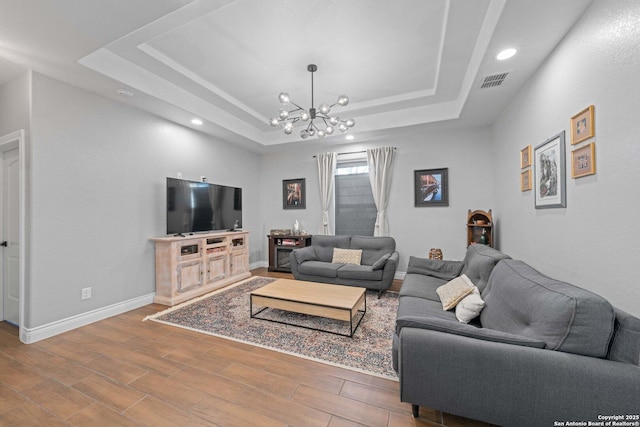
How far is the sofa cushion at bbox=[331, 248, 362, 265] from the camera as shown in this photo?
4.54m

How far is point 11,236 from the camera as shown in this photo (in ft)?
9.89

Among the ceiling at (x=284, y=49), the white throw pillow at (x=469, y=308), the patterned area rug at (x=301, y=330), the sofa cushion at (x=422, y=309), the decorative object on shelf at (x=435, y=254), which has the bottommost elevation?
the patterned area rug at (x=301, y=330)

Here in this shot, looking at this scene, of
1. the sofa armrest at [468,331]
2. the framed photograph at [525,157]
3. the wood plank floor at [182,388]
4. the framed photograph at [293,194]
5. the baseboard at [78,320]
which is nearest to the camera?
the sofa armrest at [468,331]

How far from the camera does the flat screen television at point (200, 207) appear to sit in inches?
154

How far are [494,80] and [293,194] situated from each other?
419 cm

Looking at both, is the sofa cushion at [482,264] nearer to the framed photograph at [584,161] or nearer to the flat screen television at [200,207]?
the framed photograph at [584,161]

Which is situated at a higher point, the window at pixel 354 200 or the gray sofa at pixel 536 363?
the window at pixel 354 200

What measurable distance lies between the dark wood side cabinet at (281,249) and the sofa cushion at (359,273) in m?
1.51

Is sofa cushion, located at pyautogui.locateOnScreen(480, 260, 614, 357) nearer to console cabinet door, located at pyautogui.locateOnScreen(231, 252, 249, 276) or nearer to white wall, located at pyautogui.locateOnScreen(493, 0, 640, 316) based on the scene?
white wall, located at pyautogui.locateOnScreen(493, 0, 640, 316)

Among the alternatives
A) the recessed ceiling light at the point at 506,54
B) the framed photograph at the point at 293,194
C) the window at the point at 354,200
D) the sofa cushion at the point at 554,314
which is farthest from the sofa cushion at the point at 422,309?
the framed photograph at the point at 293,194

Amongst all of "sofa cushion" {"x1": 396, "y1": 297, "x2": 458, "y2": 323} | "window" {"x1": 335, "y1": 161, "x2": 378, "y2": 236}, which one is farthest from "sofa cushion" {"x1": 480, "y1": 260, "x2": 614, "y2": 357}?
"window" {"x1": 335, "y1": 161, "x2": 378, "y2": 236}

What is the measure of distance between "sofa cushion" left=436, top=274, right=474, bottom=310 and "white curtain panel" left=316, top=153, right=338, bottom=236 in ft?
10.3

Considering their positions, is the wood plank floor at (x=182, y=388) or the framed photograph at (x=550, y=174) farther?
the framed photograph at (x=550, y=174)

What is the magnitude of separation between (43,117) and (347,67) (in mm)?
3449
